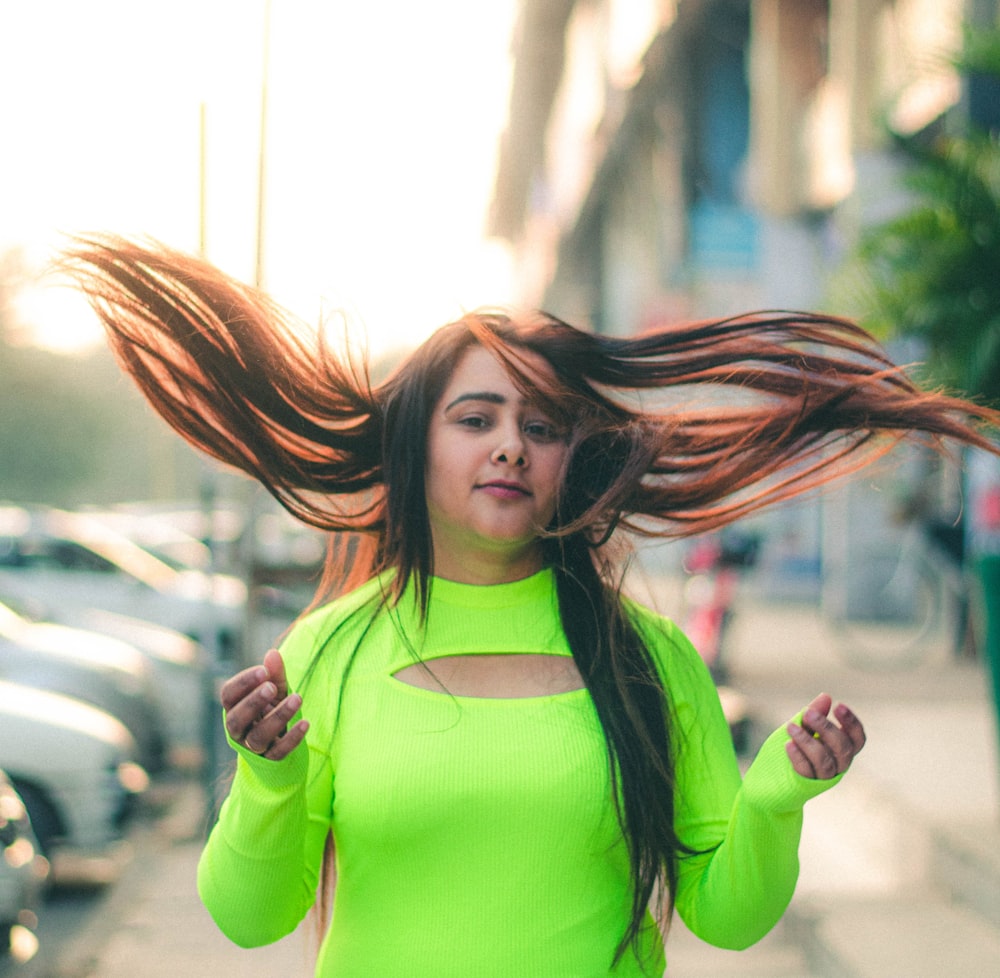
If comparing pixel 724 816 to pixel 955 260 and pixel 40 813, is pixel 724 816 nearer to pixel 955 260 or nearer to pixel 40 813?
pixel 955 260

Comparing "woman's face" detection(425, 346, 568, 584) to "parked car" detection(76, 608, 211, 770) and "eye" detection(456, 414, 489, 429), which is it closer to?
→ "eye" detection(456, 414, 489, 429)

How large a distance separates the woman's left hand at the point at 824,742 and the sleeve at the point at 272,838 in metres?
0.67

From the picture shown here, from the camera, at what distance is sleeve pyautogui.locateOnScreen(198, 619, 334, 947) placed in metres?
1.85

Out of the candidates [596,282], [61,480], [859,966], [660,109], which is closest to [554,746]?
[859,966]

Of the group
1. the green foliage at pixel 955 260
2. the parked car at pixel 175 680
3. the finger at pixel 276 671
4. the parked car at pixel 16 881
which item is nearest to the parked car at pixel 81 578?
the parked car at pixel 175 680

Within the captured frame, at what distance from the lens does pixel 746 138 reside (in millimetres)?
19234

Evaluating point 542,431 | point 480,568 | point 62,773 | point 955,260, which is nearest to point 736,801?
point 480,568

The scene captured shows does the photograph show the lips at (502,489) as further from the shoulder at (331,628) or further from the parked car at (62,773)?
the parked car at (62,773)

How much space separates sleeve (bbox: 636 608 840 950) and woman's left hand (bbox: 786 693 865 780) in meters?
0.02

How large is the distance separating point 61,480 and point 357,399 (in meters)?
36.4

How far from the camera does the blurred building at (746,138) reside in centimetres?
1145

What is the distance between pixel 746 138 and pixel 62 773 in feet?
51.6

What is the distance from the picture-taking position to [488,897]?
1.89 meters

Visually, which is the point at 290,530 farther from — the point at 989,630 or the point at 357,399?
the point at 357,399
